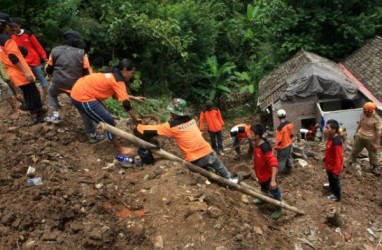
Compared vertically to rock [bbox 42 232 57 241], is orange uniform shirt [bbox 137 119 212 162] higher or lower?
higher

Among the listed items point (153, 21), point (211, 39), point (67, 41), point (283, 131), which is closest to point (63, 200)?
point (67, 41)

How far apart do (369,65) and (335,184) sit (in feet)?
31.5

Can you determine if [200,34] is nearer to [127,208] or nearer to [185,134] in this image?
[185,134]

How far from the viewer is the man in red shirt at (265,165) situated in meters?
6.03

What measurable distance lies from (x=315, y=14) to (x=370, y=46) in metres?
2.59

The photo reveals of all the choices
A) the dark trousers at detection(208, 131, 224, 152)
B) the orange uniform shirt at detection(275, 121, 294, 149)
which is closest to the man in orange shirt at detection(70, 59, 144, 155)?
the orange uniform shirt at detection(275, 121, 294, 149)

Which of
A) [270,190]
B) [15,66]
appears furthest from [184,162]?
[15,66]

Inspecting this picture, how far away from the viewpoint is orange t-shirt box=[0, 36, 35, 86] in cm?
638

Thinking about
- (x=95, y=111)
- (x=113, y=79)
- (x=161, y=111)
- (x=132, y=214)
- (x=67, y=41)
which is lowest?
(x=161, y=111)

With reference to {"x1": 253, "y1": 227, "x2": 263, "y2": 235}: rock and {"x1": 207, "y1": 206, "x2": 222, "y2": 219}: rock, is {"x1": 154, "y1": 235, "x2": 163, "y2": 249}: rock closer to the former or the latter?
{"x1": 207, "y1": 206, "x2": 222, "y2": 219}: rock

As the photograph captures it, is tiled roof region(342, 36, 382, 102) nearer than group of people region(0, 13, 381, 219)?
No

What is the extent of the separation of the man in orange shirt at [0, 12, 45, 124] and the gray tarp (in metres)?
9.35

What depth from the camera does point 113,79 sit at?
5.98 meters

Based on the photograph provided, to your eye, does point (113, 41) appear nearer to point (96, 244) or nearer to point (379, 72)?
point (96, 244)
